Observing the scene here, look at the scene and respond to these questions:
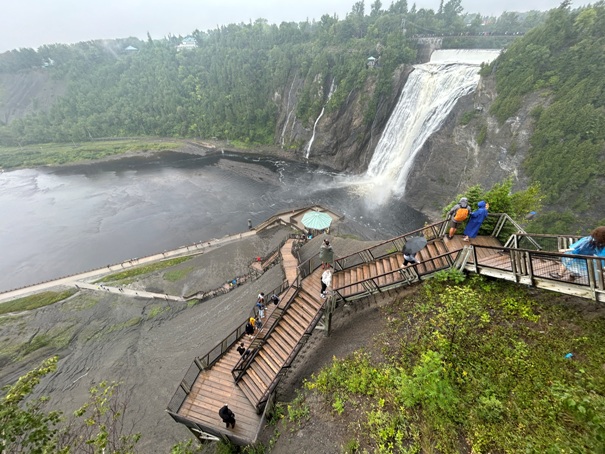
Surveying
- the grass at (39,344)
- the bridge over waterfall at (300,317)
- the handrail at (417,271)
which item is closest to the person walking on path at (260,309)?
the bridge over waterfall at (300,317)

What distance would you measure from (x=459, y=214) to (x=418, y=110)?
131ft

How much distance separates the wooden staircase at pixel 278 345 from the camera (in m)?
10.2

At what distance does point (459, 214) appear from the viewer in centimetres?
965

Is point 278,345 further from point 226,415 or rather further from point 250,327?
point 226,415

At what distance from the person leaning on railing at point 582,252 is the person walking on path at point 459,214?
3.15 m

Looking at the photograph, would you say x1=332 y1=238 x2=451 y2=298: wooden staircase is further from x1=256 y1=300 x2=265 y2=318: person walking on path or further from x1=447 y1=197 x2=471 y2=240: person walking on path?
x1=256 y1=300 x2=265 y2=318: person walking on path

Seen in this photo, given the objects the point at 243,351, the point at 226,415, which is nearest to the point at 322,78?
the point at 243,351

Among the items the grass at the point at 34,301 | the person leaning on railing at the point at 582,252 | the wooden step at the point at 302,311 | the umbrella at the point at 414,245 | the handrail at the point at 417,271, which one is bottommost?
the grass at the point at 34,301

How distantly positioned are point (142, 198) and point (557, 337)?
2280 inches

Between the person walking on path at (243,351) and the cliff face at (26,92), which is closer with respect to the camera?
the person walking on path at (243,351)

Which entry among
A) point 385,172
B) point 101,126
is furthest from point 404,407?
point 101,126

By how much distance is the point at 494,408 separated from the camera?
5.88 m

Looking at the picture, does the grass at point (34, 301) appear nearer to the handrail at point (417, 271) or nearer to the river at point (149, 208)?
the river at point (149, 208)

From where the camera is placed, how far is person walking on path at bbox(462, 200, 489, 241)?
30.7ft
